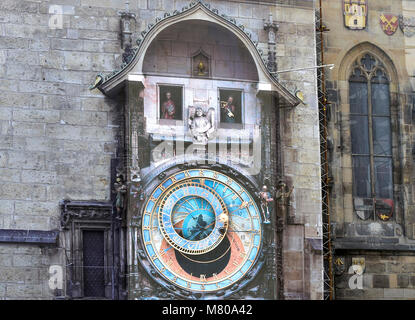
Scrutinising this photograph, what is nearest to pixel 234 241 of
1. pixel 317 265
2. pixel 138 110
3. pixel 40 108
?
pixel 317 265

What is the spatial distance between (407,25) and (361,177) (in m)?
2.17

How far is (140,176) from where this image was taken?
530 inches

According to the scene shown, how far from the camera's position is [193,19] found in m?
13.9

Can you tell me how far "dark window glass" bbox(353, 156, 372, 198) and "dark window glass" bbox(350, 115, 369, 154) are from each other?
10 cm

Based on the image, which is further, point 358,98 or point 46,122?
point 358,98

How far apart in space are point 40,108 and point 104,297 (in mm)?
2313

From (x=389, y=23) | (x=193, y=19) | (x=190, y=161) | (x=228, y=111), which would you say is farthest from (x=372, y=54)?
(x=190, y=161)

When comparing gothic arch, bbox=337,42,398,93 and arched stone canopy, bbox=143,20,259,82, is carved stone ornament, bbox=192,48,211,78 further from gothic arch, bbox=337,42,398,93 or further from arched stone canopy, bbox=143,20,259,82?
gothic arch, bbox=337,42,398,93

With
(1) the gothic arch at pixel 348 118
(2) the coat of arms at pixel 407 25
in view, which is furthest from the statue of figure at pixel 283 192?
(2) the coat of arms at pixel 407 25

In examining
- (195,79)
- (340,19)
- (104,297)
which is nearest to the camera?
(104,297)

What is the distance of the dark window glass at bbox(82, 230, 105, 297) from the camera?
1323 centimetres

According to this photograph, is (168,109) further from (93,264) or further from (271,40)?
(93,264)

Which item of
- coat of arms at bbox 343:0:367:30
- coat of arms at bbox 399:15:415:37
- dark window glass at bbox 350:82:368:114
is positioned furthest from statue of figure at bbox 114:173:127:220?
coat of arms at bbox 399:15:415:37

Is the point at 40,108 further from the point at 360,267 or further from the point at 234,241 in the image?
the point at 360,267
